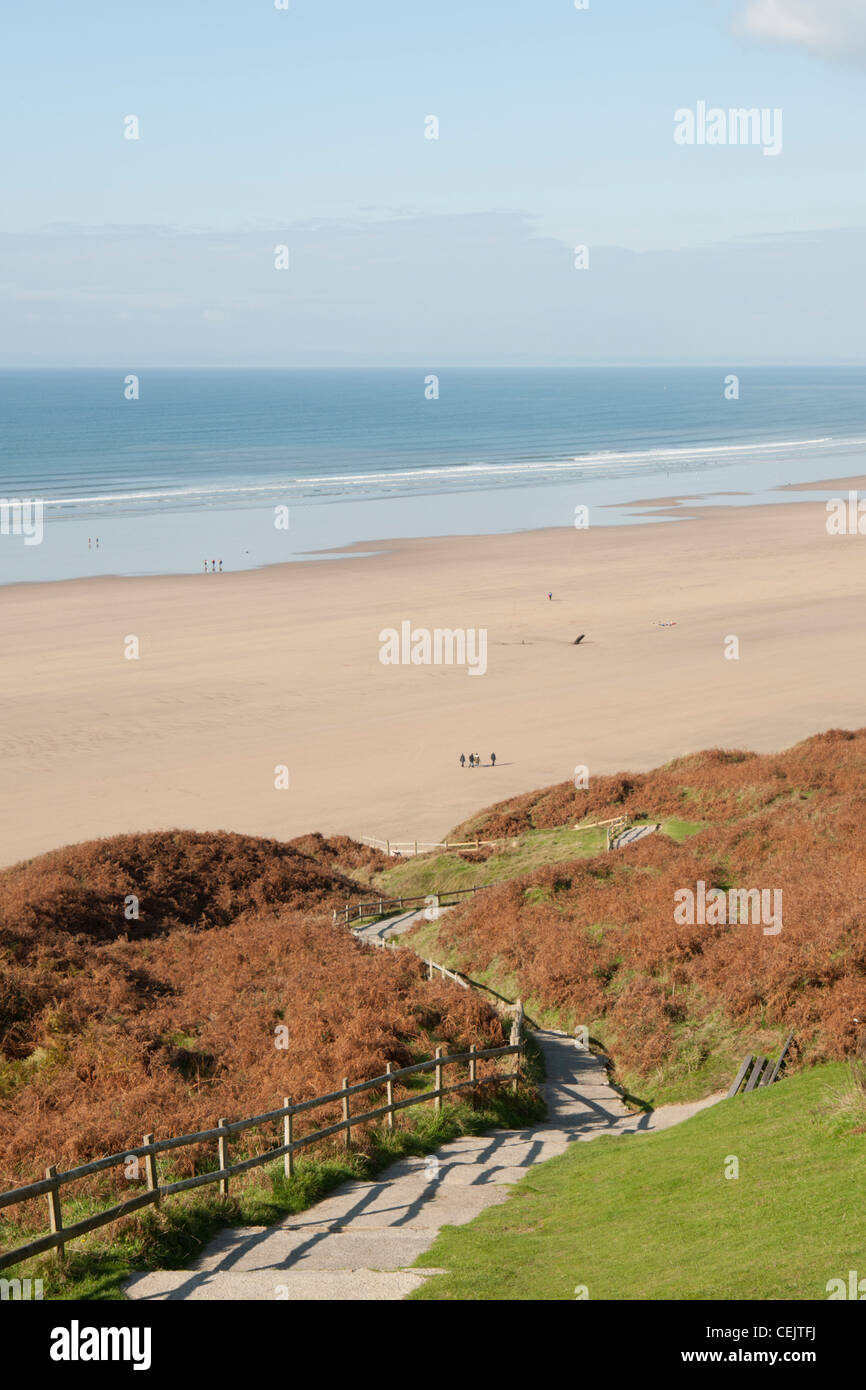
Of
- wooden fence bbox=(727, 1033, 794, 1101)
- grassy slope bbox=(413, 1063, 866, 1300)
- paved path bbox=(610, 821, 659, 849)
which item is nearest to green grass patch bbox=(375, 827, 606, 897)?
paved path bbox=(610, 821, 659, 849)

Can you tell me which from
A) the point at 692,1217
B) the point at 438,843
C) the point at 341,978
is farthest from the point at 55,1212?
the point at 438,843

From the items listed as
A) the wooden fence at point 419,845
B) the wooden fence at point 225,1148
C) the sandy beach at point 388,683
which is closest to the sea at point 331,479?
the sandy beach at point 388,683

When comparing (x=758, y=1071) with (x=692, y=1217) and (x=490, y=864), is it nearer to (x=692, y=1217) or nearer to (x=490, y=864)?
(x=692, y=1217)

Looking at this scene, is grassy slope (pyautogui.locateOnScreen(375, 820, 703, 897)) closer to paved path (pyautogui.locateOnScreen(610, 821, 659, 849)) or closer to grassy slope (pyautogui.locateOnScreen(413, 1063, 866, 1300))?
paved path (pyautogui.locateOnScreen(610, 821, 659, 849))

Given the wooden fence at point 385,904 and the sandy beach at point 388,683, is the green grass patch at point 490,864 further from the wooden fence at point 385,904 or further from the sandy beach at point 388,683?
the sandy beach at point 388,683
